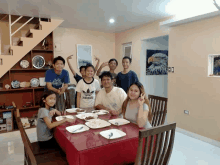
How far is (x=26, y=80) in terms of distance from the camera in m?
3.93

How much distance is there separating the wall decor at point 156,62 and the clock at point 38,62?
2621 millimetres

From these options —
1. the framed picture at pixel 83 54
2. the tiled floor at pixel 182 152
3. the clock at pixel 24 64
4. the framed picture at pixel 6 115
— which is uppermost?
the framed picture at pixel 83 54

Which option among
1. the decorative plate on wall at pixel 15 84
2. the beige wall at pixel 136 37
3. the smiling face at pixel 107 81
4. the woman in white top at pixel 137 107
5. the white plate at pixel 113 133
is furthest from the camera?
the beige wall at pixel 136 37

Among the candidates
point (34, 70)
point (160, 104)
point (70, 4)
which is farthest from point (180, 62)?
point (34, 70)

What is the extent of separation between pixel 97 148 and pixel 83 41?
3.96m

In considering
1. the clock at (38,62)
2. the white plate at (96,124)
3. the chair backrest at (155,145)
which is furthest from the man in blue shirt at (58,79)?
the chair backrest at (155,145)

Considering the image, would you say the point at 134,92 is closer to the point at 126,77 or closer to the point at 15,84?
the point at 126,77

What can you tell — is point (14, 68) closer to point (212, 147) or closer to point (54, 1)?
point (54, 1)

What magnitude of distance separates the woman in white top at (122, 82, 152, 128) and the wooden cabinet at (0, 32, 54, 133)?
2583 millimetres

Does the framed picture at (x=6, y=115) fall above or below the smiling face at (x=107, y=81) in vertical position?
below

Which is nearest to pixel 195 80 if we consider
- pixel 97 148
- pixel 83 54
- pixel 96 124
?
pixel 96 124

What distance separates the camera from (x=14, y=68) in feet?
12.0

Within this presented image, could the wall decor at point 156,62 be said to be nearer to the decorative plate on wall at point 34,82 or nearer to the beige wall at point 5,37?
the decorative plate on wall at point 34,82

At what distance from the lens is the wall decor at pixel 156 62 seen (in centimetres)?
461
